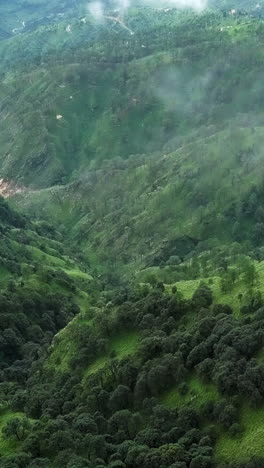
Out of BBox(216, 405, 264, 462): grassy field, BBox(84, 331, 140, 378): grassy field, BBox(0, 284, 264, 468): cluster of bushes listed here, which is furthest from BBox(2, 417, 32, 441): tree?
BBox(216, 405, 264, 462): grassy field

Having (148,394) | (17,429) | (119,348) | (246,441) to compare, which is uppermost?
(246,441)

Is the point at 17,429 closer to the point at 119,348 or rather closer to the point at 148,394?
the point at 148,394

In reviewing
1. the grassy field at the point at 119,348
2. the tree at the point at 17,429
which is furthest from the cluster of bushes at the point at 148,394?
the grassy field at the point at 119,348

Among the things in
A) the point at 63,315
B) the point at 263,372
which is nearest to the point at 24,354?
the point at 63,315

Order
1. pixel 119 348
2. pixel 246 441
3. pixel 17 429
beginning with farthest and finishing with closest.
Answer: pixel 119 348 → pixel 17 429 → pixel 246 441

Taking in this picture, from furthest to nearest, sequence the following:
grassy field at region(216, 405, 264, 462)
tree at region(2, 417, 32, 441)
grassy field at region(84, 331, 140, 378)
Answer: grassy field at region(84, 331, 140, 378) → tree at region(2, 417, 32, 441) → grassy field at region(216, 405, 264, 462)

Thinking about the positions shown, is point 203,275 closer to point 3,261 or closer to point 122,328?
point 122,328

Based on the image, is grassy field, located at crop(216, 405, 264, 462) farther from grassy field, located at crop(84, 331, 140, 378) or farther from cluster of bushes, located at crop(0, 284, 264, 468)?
grassy field, located at crop(84, 331, 140, 378)

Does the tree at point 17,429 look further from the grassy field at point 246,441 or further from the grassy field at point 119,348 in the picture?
the grassy field at point 246,441

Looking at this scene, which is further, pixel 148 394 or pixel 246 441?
pixel 148 394

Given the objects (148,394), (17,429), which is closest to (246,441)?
(148,394)

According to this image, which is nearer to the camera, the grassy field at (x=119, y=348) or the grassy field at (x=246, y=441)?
the grassy field at (x=246, y=441)
